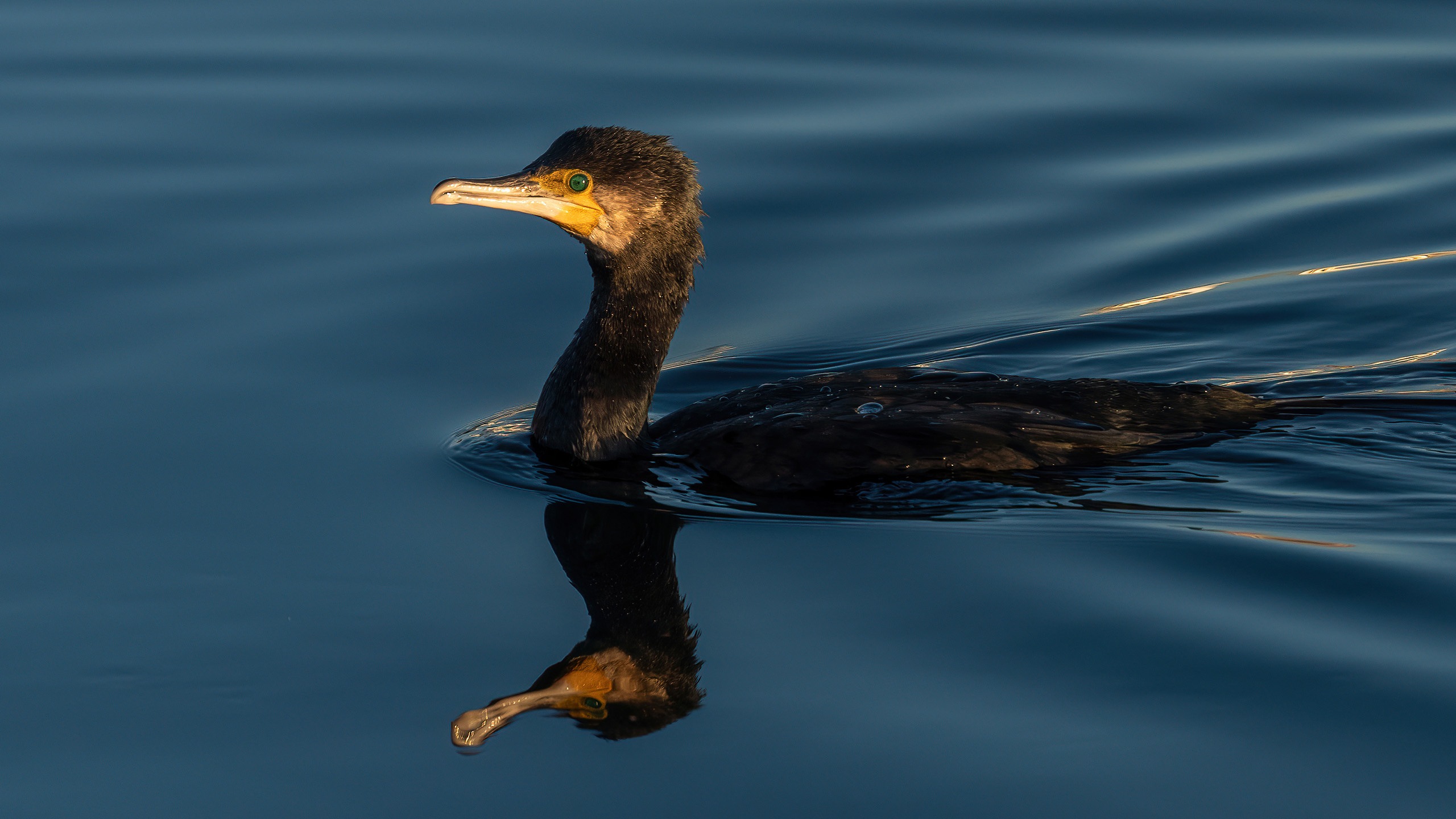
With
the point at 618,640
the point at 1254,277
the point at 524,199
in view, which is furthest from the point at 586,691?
the point at 1254,277

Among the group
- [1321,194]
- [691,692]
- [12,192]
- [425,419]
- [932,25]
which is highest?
[932,25]

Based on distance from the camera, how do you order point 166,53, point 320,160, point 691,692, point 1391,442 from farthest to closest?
point 166,53, point 320,160, point 1391,442, point 691,692

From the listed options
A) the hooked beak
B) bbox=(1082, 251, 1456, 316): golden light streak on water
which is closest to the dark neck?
the hooked beak

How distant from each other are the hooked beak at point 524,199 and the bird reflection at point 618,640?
1.20 meters

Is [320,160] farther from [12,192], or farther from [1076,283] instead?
[1076,283]

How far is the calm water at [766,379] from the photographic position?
4.27 meters

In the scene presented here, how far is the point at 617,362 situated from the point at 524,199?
2.68ft

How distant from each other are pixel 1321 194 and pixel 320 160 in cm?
630

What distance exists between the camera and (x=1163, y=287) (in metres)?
8.33

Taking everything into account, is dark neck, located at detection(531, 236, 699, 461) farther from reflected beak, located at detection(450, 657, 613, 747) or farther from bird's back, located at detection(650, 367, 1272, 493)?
reflected beak, located at detection(450, 657, 613, 747)

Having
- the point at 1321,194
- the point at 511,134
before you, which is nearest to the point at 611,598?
the point at 511,134

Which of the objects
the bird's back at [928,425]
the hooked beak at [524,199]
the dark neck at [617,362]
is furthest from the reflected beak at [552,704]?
the hooked beak at [524,199]

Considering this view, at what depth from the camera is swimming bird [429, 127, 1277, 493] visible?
6.11 meters

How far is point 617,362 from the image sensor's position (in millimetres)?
6559
